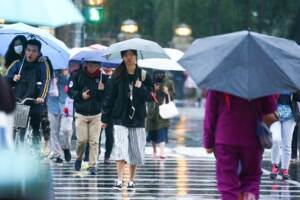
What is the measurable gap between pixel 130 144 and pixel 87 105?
7.35 feet

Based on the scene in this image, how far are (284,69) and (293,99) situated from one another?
668 cm

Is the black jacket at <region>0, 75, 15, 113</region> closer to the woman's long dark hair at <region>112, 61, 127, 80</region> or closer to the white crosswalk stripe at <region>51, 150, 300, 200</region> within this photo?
the white crosswalk stripe at <region>51, 150, 300, 200</region>

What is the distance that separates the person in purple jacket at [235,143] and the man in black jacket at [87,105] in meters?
6.22

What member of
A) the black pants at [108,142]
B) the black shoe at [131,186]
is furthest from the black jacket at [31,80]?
the black pants at [108,142]

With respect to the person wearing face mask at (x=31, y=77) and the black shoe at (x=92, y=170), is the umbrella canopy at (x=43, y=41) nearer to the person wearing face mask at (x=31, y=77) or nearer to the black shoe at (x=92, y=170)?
the person wearing face mask at (x=31, y=77)

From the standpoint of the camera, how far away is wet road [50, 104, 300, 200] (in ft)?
42.6

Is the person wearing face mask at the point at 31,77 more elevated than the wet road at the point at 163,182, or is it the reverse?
the person wearing face mask at the point at 31,77

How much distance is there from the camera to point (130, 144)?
13.1 metres

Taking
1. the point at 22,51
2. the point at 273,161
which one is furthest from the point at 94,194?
the point at 273,161

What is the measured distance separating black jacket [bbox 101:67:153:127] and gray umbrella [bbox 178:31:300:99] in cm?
399

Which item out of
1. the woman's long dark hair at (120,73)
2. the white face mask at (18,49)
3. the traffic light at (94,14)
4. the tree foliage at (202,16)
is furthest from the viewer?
the tree foliage at (202,16)

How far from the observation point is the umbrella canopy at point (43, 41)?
514 inches

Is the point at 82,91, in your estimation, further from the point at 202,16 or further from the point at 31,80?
the point at 202,16

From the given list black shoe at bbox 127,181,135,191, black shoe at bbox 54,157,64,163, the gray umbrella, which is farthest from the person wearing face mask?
the gray umbrella
